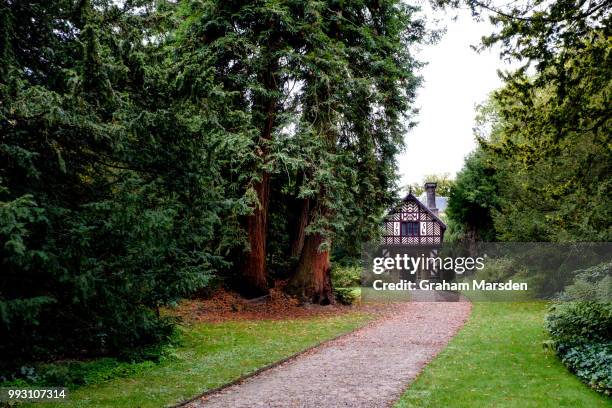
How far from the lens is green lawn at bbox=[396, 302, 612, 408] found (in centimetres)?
655

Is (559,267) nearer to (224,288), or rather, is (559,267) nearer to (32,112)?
(224,288)

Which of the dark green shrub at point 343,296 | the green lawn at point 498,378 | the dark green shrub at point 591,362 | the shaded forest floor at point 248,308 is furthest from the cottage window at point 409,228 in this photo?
the dark green shrub at point 591,362

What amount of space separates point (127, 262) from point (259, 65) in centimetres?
983

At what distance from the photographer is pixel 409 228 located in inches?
1513

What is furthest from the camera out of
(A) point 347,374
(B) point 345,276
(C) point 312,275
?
(B) point 345,276

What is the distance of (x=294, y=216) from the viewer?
66.1 ft

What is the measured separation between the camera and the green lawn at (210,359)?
657cm

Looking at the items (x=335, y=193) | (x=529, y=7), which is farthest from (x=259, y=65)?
(x=529, y=7)

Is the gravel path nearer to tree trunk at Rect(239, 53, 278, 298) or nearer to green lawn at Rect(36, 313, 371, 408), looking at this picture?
green lawn at Rect(36, 313, 371, 408)

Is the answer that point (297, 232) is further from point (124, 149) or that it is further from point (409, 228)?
point (409, 228)
